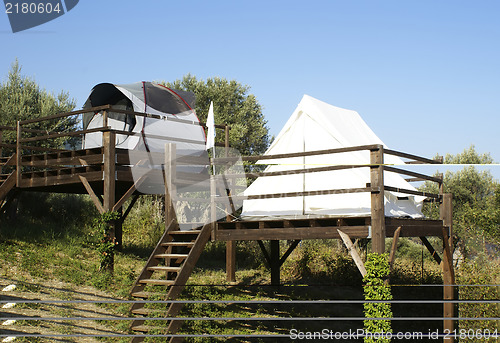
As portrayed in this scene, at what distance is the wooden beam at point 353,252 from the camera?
29.6 ft

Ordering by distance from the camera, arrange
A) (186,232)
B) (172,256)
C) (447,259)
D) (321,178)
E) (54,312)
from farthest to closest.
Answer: (321,178), (447,259), (186,232), (172,256), (54,312)

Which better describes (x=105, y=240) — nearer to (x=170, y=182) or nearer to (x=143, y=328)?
(x=170, y=182)

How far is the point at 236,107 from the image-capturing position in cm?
2980

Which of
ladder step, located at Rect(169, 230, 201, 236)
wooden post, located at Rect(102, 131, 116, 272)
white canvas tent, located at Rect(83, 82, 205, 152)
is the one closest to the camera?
ladder step, located at Rect(169, 230, 201, 236)

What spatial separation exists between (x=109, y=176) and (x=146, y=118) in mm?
2940

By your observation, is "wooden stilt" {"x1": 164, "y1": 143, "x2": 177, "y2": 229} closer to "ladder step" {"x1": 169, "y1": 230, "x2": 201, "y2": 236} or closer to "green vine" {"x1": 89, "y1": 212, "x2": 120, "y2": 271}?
"ladder step" {"x1": 169, "y1": 230, "x2": 201, "y2": 236}

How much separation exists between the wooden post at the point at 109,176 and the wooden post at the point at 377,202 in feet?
19.7

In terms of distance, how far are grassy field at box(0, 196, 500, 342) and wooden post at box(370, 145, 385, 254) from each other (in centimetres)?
146

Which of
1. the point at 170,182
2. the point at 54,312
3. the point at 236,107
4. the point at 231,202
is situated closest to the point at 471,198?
the point at 236,107

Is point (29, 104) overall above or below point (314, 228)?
above

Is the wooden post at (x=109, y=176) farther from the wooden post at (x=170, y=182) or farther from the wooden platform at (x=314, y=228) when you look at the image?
the wooden platform at (x=314, y=228)

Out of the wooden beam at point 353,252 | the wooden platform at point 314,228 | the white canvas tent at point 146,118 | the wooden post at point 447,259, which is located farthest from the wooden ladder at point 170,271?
the wooden post at point 447,259

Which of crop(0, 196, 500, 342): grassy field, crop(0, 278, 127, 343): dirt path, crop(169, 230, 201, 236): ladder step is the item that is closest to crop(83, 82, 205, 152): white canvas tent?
crop(0, 196, 500, 342): grassy field

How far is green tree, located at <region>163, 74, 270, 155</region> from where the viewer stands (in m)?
29.1
